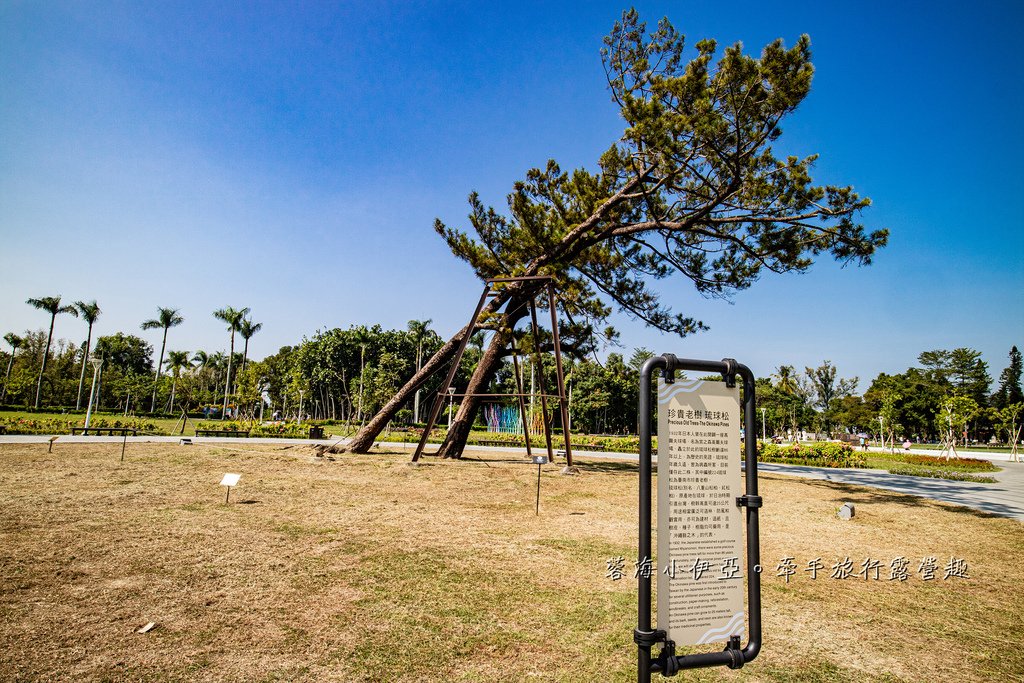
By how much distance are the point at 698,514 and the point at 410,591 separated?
3.00m

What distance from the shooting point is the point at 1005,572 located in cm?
569

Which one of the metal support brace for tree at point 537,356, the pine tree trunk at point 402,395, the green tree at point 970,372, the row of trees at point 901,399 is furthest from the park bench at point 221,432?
the green tree at point 970,372

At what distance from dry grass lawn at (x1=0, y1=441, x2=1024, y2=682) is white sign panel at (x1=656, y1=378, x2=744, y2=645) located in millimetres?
1221

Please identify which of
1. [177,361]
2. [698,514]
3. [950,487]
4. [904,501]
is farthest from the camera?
[177,361]

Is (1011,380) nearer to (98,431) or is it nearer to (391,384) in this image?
(391,384)

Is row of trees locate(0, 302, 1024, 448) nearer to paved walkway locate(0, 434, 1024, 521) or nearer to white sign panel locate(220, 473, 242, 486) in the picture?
paved walkway locate(0, 434, 1024, 521)

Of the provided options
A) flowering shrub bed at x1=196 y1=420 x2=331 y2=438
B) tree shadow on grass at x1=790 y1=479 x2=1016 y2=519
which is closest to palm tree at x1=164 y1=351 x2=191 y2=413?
flowering shrub bed at x1=196 y1=420 x2=331 y2=438

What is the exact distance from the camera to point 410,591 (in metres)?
4.40

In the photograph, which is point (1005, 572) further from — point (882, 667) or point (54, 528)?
point (54, 528)

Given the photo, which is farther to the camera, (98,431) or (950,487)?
(98,431)

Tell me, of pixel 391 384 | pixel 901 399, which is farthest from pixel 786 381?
pixel 391 384

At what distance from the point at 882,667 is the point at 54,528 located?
25.4 ft

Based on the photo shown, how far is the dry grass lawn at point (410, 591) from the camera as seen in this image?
10.7ft

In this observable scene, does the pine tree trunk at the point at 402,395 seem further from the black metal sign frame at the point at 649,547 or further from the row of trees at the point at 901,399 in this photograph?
the row of trees at the point at 901,399
